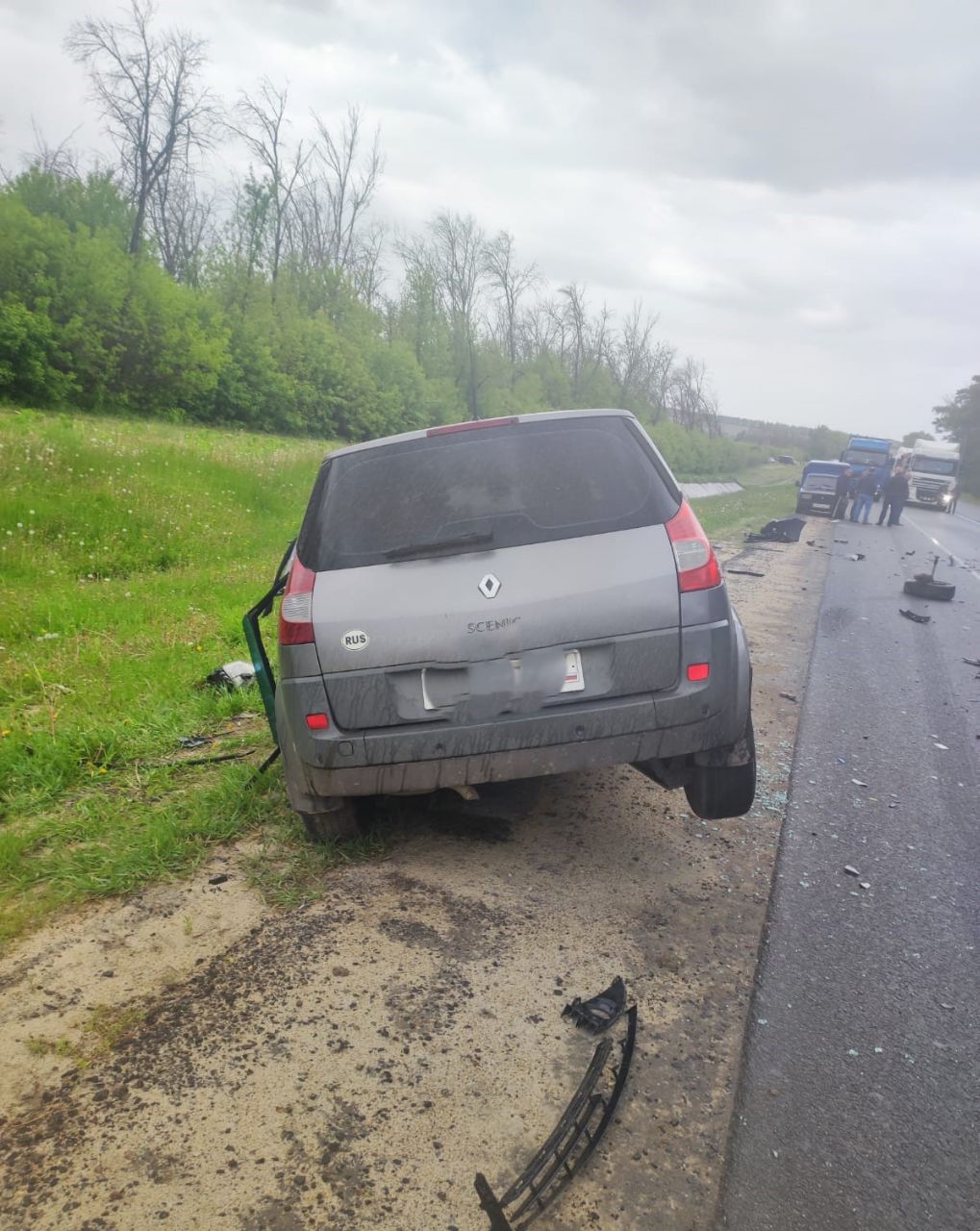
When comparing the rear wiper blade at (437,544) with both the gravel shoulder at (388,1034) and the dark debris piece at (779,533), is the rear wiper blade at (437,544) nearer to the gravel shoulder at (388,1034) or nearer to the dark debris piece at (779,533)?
the gravel shoulder at (388,1034)

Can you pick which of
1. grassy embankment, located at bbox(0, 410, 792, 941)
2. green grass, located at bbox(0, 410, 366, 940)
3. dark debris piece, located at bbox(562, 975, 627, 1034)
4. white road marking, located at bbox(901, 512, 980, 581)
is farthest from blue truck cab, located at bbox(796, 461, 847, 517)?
dark debris piece, located at bbox(562, 975, 627, 1034)

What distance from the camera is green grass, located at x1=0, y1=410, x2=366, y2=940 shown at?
3947mm

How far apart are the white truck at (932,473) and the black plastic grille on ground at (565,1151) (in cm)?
4166

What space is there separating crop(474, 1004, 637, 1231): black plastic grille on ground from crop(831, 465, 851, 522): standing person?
92.1ft

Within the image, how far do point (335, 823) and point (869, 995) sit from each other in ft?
7.02

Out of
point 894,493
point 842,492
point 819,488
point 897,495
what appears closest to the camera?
point 894,493

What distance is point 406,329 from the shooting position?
49906mm

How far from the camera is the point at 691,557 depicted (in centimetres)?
340

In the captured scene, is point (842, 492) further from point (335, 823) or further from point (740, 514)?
point (335, 823)

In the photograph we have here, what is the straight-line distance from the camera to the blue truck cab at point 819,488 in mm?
29047

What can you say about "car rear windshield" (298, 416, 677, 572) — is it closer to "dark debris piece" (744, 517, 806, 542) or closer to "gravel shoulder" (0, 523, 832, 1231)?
"gravel shoulder" (0, 523, 832, 1231)

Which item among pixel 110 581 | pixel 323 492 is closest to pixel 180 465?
pixel 110 581

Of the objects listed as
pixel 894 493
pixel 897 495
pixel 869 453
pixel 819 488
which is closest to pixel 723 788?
pixel 894 493

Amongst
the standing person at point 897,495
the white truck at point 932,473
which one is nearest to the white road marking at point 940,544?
the standing person at point 897,495
